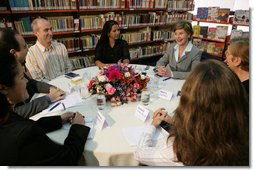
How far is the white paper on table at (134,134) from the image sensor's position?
1.22 m

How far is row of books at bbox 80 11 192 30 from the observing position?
12.4ft

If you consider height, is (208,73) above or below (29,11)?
below

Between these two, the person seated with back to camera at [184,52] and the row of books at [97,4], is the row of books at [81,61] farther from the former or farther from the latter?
the person seated with back to camera at [184,52]

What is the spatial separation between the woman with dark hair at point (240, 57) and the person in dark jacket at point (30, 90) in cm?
162

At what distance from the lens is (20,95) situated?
1010 mm

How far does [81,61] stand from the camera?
4027mm

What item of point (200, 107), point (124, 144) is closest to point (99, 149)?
point (124, 144)

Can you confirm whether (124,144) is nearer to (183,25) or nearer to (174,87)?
(174,87)

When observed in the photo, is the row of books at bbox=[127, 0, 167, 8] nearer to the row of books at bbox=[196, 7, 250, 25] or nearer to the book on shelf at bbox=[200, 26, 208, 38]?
the row of books at bbox=[196, 7, 250, 25]

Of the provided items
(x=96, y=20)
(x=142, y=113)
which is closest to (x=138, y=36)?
(x=96, y=20)

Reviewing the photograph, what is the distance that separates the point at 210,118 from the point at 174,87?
1.18m

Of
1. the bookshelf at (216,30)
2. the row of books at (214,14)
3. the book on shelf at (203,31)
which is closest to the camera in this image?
the bookshelf at (216,30)

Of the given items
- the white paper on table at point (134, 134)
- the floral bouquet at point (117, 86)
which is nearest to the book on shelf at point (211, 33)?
the floral bouquet at point (117, 86)

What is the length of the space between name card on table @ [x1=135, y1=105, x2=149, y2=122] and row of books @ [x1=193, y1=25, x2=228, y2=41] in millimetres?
4110
